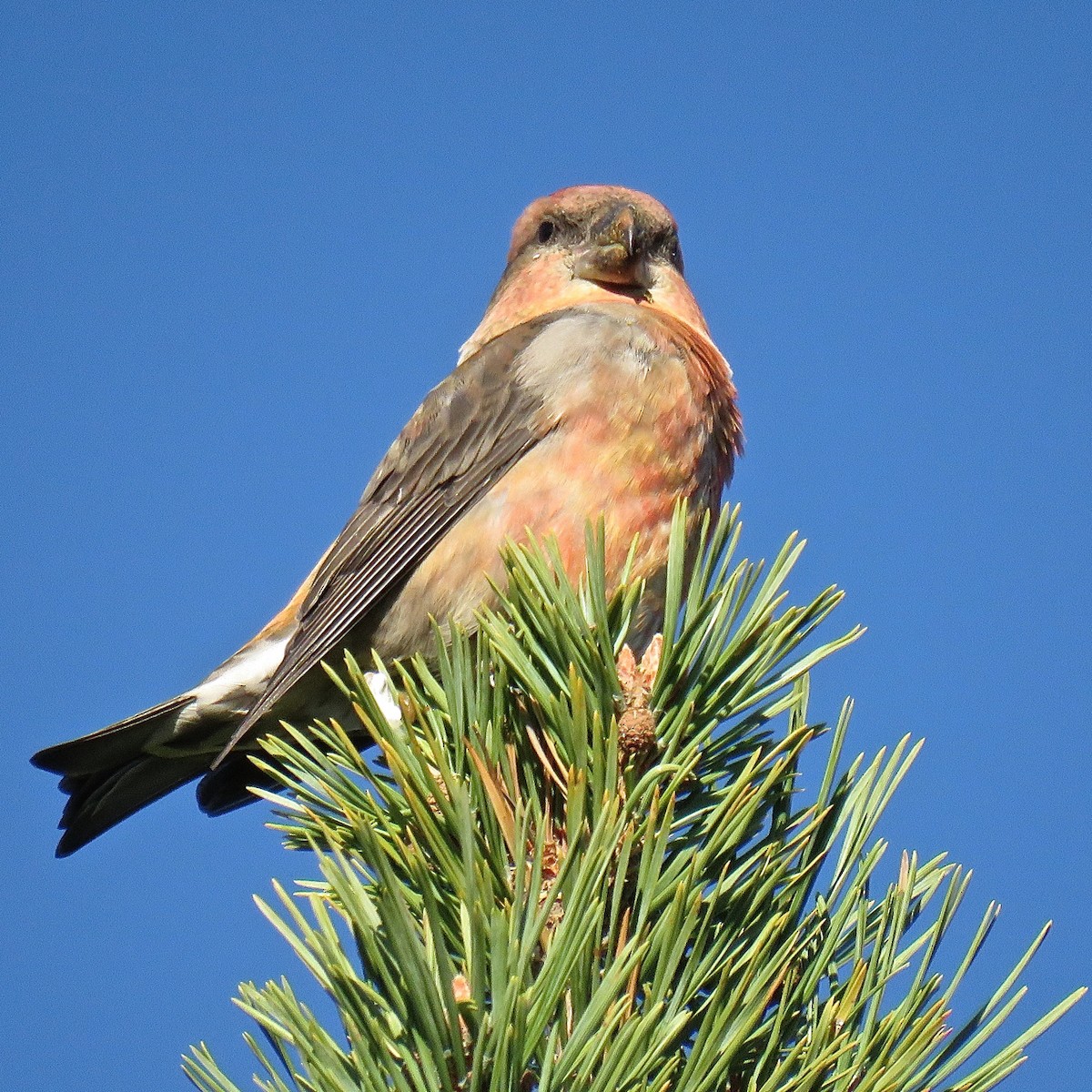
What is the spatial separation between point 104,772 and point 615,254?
2.61m

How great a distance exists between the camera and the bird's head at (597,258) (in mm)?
5047

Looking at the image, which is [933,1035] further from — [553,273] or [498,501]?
[553,273]

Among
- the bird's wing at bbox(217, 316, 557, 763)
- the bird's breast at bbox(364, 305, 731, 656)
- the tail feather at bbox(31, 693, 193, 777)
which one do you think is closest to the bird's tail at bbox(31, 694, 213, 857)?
the tail feather at bbox(31, 693, 193, 777)

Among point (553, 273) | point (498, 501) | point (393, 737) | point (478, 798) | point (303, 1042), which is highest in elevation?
point (553, 273)

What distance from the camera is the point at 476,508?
418cm

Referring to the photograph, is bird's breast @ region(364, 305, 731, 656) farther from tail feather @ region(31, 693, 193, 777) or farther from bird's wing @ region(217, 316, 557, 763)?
tail feather @ region(31, 693, 193, 777)

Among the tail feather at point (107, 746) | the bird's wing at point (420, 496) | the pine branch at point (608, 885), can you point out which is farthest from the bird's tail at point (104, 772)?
the pine branch at point (608, 885)

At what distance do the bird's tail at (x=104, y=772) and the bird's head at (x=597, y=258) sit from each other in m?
2.00

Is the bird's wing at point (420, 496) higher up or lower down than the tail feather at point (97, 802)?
higher up

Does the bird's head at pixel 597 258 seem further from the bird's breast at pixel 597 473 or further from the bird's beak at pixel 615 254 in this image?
the bird's breast at pixel 597 473

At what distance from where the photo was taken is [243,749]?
14.9ft

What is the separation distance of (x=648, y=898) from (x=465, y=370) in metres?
2.93

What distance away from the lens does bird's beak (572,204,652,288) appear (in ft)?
16.5

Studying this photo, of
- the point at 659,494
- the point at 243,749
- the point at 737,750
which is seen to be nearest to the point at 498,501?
the point at 659,494
